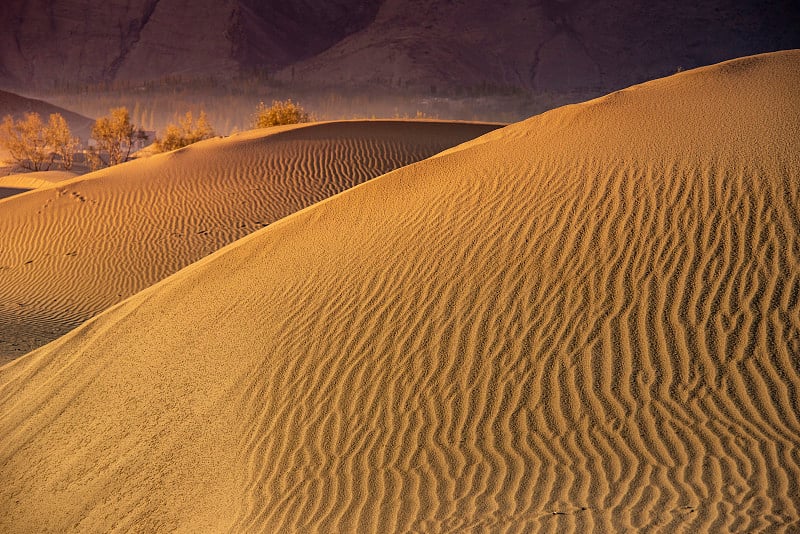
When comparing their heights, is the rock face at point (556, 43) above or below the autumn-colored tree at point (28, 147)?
above

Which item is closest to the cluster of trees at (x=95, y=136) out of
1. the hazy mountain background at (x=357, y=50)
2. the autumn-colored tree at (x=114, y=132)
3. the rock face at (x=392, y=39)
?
the autumn-colored tree at (x=114, y=132)

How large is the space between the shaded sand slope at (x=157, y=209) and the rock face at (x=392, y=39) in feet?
120

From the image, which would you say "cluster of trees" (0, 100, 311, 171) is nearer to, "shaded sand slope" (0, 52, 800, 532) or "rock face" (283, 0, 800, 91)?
"shaded sand slope" (0, 52, 800, 532)

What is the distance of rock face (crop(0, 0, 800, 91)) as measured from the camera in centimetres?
6028

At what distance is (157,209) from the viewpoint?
19.2 metres

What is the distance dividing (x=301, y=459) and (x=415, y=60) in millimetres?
57073

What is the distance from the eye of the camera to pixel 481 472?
5797 millimetres

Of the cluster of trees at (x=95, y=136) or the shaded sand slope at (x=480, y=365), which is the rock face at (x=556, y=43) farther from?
the shaded sand slope at (x=480, y=365)

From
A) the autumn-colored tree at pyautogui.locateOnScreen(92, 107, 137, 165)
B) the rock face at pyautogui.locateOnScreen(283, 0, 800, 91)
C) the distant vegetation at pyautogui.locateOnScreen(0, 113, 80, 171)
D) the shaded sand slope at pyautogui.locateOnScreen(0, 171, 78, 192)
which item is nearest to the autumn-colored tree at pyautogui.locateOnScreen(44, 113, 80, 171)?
the distant vegetation at pyautogui.locateOnScreen(0, 113, 80, 171)

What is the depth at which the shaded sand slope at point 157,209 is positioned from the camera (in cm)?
1555

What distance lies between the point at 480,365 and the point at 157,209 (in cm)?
1380

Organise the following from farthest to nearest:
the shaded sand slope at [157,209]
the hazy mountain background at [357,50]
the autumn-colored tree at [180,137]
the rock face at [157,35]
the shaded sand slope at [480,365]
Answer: the rock face at [157,35] < the hazy mountain background at [357,50] < the autumn-colored tree at [180,137] < the shaded sand slope at [157,209] < the shaded sand slope at [480,365]

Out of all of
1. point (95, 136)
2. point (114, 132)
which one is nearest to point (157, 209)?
point (114, 132)

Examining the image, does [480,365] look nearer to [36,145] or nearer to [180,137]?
[180,137]
